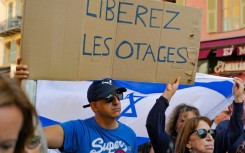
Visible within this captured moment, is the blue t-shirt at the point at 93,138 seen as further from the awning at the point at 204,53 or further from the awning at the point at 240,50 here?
the awning at the point at 204,53

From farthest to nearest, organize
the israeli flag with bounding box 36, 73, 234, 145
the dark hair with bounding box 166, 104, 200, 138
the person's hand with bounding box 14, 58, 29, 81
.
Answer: the dark hair with bounding box 166, 104, 200, 138, the israeli flag with bounding box 36, 73, 234, 145, the person's hand with bounding box 14, 58, 29, 81

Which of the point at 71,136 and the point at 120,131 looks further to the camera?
the point at 120,131

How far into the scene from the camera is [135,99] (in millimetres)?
4039

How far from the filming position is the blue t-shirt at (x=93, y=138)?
2.48 m

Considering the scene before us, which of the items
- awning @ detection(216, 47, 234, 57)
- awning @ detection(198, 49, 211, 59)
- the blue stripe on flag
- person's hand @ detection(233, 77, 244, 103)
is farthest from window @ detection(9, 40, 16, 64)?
person's hand @ detection(233, 77, 244, 103)

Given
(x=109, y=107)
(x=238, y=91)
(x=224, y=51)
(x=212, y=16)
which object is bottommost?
(x=109, y=107)

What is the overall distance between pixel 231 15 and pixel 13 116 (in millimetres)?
15680

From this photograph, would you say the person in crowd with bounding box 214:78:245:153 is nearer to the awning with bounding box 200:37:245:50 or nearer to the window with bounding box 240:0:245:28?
the awning with bounding box 200:37:245:50

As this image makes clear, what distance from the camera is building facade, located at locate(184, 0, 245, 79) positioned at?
15.3 meters

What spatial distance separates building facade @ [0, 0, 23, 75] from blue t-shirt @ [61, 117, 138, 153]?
26.9m

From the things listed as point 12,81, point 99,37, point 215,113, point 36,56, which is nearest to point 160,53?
point 99,37

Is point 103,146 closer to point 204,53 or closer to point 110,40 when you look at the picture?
point 110,40

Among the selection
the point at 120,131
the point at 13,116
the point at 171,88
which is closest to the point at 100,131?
the point at 120,131

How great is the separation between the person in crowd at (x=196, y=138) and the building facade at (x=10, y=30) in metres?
26.6
